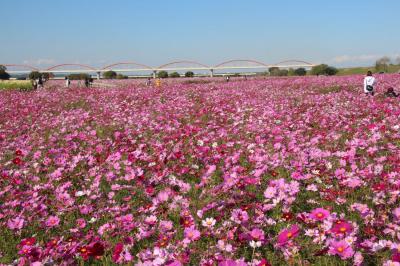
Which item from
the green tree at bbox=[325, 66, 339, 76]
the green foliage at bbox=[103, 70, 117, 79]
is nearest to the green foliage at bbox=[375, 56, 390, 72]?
the green tree at bbox=[325, 66, 339, 76]

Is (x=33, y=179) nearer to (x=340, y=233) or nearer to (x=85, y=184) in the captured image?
(x=85, y=184)

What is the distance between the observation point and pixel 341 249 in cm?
238

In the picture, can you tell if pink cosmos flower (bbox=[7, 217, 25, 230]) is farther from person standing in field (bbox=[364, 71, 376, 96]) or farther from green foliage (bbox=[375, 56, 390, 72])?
green foliage (bbox=[375, 56, 390, 72])

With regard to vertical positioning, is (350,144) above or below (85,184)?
above

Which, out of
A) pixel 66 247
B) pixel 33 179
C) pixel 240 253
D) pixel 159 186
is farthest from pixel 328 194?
pixel 33 179

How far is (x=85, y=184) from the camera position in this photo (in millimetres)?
5594

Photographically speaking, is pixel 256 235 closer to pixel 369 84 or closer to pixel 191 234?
pixel 191 234

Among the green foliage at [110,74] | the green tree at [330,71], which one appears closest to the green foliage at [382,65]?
the green tree at [330,71]

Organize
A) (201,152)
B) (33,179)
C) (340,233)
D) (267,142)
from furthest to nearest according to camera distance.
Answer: (267,142) → (201,152) → (33,179) → (340,233)

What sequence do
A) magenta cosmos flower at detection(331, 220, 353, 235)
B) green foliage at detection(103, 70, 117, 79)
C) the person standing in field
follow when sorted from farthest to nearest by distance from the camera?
→ green foliage at detection(103, 70, 117, 79)
the person standing in field
magenta cosmos flower at detection(331, 220, 353, 235)

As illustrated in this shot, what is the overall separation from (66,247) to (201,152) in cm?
348

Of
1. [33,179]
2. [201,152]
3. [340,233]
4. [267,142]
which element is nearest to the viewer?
[340,233]

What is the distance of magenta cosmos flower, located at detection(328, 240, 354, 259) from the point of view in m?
2.34

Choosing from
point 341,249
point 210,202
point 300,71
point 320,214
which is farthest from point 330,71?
point 341,249
